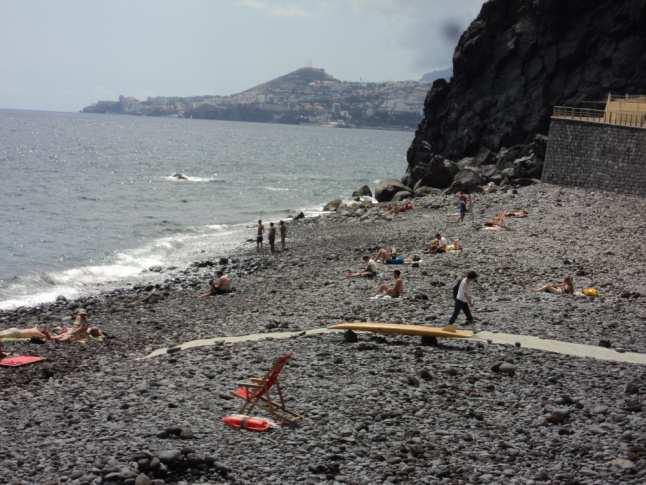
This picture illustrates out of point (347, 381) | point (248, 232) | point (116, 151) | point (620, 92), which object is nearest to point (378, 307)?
point (347, 381)

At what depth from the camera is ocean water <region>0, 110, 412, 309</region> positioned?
32750 millimetres

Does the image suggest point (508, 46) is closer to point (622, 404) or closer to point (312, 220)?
point (312, 220)

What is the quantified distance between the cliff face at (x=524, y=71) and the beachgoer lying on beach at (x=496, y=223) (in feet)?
73.9

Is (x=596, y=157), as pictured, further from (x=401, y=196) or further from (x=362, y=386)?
(x=362, y=386)

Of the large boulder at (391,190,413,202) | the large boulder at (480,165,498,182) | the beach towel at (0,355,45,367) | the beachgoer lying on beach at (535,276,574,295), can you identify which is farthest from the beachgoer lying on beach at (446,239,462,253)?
the large boulder at (480,165,498,182)

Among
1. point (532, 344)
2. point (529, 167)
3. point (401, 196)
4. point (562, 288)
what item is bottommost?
point (401, 196)

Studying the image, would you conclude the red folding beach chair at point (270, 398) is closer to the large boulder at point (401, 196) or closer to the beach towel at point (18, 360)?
the beach towel at point (18, 360)

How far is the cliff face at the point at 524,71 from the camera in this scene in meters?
61.6

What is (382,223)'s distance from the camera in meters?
40.5

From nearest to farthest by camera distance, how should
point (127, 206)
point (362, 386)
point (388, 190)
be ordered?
point (362, 386)
point (388, 190)
point (127, 206)

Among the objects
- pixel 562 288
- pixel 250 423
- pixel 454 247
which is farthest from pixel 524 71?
pixel 250 423

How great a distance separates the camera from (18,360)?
54.5 ft

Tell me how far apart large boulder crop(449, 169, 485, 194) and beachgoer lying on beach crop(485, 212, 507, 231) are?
13802 mm

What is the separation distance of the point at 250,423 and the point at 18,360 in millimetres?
7745
